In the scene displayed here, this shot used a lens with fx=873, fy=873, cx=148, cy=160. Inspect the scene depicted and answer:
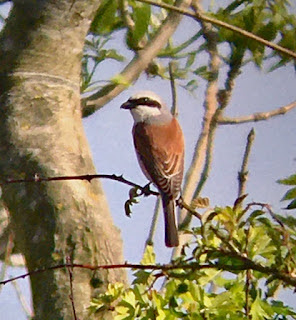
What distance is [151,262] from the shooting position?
4.98 ft

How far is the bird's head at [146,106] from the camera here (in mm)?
3570

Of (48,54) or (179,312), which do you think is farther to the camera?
(48,54)

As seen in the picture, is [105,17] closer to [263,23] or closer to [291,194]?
[263,23]

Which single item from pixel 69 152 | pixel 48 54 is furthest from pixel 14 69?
pixel 69 152

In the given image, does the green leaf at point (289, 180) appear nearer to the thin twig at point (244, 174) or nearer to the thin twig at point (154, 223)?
the thin twig at point (244, 174)

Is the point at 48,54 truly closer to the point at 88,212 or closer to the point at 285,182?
the point at 88,212

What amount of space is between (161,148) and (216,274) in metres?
1.64

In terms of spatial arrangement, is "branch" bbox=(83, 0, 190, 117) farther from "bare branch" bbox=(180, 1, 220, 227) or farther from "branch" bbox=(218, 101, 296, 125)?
"branch" bbox=(218, 101, 296, 125)

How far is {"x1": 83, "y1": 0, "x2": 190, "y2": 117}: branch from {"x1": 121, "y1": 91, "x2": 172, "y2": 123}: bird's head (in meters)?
0.64

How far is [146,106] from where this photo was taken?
3.64 meters

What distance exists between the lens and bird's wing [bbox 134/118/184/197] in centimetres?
294

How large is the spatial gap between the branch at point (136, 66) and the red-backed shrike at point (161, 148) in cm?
28

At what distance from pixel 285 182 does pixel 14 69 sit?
0.93 metres

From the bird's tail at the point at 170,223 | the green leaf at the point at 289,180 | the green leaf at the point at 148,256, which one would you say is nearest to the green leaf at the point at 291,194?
the green leaf at the point at 289,180
